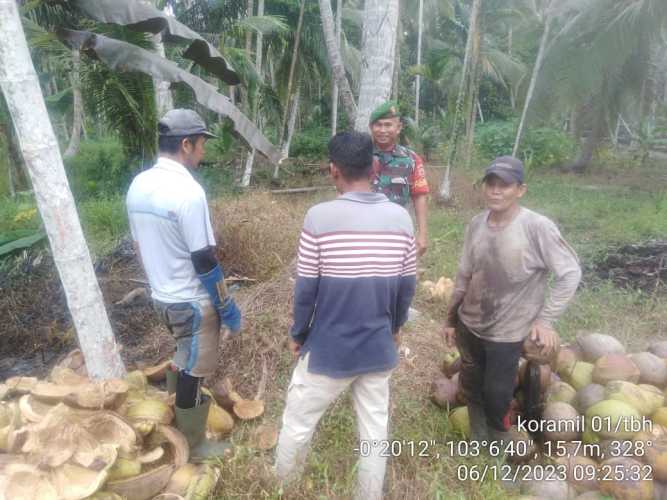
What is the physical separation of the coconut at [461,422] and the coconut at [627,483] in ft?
2.55

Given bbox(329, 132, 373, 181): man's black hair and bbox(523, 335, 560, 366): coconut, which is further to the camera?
bbox(523, 335, 560, 366): coconut

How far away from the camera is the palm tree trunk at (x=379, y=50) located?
4.43 metres

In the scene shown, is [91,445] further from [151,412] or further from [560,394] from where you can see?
[560,394]

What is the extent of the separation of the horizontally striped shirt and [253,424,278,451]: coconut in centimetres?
89

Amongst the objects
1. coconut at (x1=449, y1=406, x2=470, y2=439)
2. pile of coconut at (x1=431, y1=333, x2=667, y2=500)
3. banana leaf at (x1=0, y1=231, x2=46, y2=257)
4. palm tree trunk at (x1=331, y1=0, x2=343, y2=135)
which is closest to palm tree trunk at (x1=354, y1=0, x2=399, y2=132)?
pile of coconut at (x1=431, y1=333, x2=667, y2=500)

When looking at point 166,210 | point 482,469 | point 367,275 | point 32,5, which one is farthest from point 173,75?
point 482,469

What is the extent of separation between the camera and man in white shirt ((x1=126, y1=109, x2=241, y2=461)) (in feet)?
7.73

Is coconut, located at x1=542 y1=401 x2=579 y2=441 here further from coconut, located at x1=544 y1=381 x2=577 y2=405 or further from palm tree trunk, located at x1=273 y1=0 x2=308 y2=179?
palm tree trunk, located at x1=273 y1=0 x2=308 y2=179

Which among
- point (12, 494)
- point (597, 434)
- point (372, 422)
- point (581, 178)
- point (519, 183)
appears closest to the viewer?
point (12, 494)

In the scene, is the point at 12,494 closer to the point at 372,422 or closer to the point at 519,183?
the point at 372,422

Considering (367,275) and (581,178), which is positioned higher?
(367,275)

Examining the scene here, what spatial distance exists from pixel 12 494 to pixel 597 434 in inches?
110

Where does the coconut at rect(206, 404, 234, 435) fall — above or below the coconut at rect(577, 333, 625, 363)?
below

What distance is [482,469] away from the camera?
279cm
